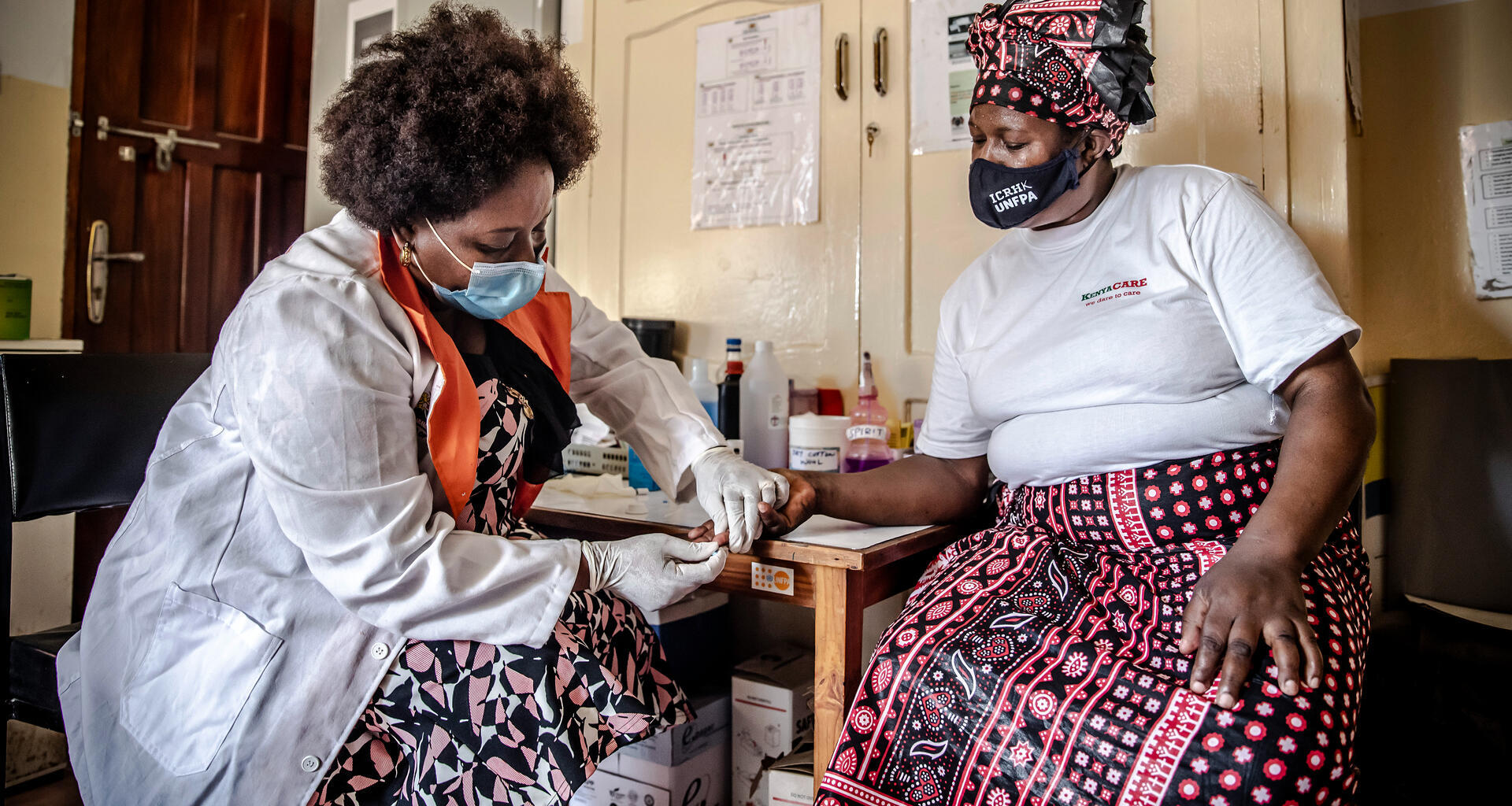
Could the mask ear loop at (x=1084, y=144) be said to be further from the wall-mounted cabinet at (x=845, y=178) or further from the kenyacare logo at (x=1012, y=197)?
the wall-mounted cabinet at (x=845, y=178)

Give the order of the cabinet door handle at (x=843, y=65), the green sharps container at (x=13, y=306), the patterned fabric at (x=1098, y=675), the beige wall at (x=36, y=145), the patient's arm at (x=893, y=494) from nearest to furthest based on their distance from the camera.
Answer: the patterned fabric at (x=1098, y=675) → the patient's arm at (x=893, y=494) → the cabinet door handle at (x=843, y=65) → the green sharps container at (x=13, y=306) → the beige wall at (x=36, y=145)

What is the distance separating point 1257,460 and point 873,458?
67 centimetres

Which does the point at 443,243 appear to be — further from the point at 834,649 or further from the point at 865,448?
the point at 865,448

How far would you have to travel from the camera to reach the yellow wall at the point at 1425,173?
1743 mm

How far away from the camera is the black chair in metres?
1.22

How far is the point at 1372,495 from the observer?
1.74 m

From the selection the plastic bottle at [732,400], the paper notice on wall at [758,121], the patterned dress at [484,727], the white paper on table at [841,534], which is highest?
the paper notice on wall at [758,121]

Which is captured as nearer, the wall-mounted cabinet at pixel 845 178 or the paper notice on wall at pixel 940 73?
the wall-mounted cabinet at pixel 845 178

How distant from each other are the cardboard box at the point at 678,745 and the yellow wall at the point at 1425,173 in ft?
4.55

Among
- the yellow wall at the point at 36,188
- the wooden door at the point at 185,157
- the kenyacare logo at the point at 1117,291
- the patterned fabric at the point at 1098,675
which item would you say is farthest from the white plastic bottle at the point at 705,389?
the yellow wall at the point at 36,188

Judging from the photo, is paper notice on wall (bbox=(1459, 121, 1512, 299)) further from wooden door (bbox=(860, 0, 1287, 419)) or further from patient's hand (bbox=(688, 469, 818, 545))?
patient's hand (bbox=(688, 469, 818, 545))

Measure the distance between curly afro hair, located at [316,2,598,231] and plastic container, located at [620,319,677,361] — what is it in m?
0.96

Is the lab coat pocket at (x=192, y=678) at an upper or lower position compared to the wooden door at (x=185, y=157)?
lower

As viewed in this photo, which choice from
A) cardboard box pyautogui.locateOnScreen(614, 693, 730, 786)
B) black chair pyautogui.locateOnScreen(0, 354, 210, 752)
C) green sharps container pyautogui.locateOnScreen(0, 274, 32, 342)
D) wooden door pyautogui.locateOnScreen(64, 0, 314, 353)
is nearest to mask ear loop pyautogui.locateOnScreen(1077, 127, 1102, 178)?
cardboard box pyautogui.locateOnScreen(614, 693, 730, 786)
